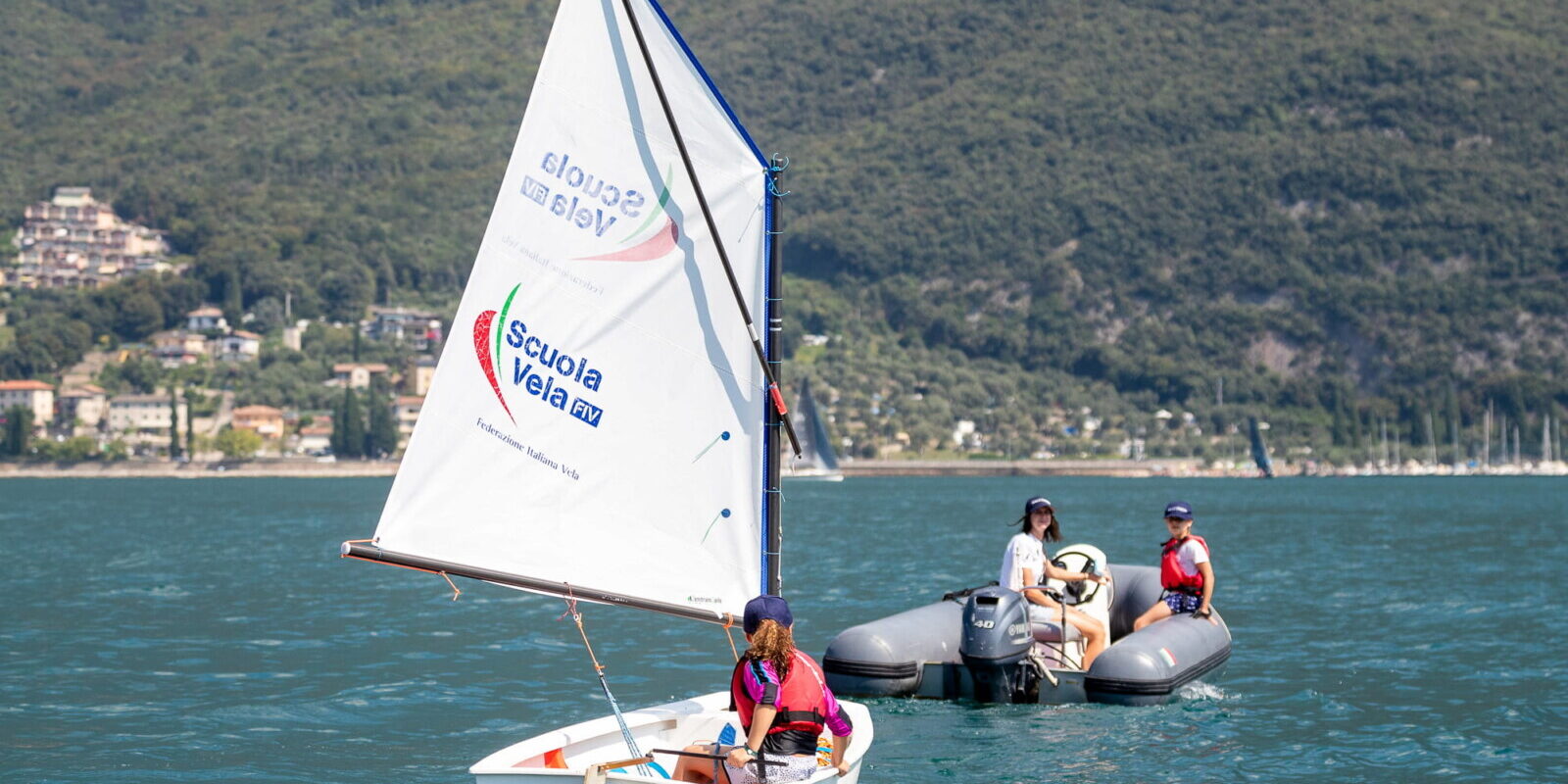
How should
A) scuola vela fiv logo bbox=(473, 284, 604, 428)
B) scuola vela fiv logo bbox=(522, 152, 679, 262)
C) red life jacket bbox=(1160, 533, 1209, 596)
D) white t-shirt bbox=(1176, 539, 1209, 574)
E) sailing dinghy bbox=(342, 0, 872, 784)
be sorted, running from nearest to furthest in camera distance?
sailing dinghy bbox=(342, 0, 872, 784)
scuola vela fiv logo bbox=(522, 152, 679, 262)
scuola vela fiv logo bbox=(473, 284, 604, 428)
white t-shirt bbox=(1176, 539, 1209, 574)
red life jacket bbox=(1160, 533, 1209, 596)

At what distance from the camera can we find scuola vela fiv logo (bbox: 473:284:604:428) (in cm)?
1648

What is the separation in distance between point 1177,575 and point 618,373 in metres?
10.0

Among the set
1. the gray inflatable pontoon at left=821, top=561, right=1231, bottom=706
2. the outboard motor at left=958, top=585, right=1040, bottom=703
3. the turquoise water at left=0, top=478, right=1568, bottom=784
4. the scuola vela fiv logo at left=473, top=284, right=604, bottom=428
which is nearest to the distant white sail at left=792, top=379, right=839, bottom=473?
the turquoise water at left=0, top=478, right=1568, bottom=784

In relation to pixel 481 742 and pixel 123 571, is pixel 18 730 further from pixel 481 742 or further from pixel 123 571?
pixel 123 571

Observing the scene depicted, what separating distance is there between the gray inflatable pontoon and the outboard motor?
0.04 ft

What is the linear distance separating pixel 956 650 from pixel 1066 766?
3.89 metres

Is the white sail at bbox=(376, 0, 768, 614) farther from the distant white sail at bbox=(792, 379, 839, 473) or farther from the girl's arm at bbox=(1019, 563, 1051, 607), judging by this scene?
the distant white sail at bbox=(792, 379, 839, 473)

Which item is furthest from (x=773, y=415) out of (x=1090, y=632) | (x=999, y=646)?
(x=1090, y=632)

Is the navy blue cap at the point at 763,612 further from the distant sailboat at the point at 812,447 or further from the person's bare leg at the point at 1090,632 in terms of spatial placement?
the distant sailboat at the point at 812,447

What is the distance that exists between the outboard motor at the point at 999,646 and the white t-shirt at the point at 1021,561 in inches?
23.1

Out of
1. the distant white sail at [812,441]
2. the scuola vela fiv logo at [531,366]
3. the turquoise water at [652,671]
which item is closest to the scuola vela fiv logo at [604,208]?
the scuola vela fiv logo at [531,366]

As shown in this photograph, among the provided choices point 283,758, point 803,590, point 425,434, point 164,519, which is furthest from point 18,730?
point 164,519

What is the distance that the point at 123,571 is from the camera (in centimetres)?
5300

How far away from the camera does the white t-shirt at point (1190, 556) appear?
2394cm
